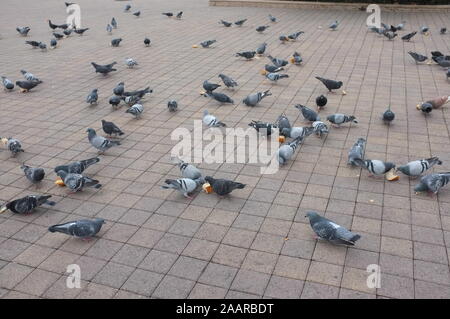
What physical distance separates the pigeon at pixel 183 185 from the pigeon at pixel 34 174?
6.23ft

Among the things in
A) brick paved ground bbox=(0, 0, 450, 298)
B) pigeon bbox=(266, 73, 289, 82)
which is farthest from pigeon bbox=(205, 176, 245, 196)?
pigeon bbox=(266, 73, 289, 82)

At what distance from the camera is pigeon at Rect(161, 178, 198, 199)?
20.0 ft

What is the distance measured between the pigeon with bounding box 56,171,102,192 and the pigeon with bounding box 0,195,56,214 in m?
0.41

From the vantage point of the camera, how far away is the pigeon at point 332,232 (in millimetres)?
4941

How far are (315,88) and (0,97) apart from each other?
7.53 meters

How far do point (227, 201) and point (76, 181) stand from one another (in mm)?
2132

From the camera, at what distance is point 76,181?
6176 millimetres

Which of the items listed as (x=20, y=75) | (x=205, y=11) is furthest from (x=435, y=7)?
(x=20, y=75)

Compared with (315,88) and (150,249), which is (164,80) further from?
(150,249)

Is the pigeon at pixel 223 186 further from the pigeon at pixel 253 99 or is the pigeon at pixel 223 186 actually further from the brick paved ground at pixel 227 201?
the pigeon at pixel 253 99

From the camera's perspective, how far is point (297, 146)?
299 inches

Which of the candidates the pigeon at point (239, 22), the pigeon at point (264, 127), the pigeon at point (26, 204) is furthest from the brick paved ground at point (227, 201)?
the pigeon at point (239, 22)

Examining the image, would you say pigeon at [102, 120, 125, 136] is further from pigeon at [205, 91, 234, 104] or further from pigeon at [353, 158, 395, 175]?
pigeon at [353, 158, 395, 175]
